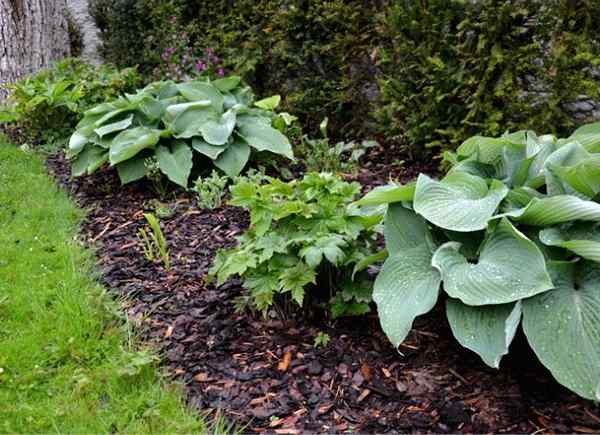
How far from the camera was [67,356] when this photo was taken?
2.52m

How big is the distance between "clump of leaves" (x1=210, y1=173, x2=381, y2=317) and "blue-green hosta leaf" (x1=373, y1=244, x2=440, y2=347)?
224 millimetres

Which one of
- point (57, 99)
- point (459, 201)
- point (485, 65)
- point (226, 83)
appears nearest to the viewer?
point (459, 201)

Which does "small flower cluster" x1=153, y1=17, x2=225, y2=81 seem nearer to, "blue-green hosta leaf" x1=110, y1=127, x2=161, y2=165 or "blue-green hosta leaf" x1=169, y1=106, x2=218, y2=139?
"blue-green hosta leaf" x1=169, y1=106, x2=218, y2=139

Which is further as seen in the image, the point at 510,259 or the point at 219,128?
the point at 219,128

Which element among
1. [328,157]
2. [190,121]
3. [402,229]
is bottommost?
[328,157]

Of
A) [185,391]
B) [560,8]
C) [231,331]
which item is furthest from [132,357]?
[560,8]

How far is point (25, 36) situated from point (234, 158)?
12.8 ft

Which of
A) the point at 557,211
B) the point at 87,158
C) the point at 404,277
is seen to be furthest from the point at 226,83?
the point at 557,211

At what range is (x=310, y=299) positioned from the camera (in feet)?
8.76

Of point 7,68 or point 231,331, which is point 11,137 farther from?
point 231,331

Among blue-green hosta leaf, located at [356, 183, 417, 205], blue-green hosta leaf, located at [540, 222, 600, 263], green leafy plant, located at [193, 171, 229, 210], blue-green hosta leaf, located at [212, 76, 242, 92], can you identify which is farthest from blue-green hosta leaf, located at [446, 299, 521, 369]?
blue-green hosta leaf, located at [212, 76, 242, 92]

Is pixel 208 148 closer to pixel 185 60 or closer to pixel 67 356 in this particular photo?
pixel 67 356

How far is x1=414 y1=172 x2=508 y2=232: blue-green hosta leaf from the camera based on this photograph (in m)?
2.15

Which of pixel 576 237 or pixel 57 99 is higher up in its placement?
pixel 576 237
